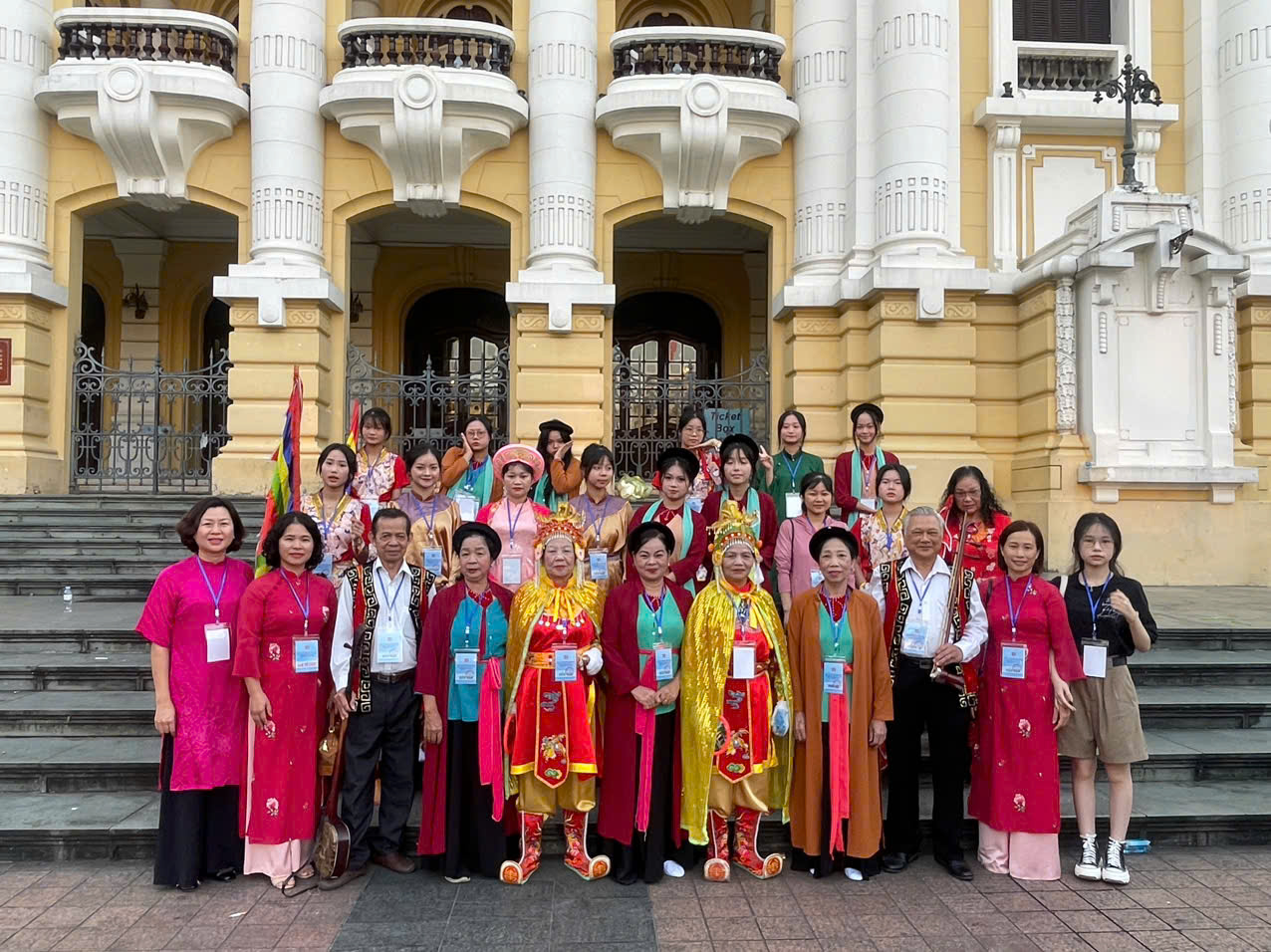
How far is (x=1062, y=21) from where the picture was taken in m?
12.8

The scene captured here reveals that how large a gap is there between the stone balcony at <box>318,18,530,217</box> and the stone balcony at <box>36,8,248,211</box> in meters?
1.48

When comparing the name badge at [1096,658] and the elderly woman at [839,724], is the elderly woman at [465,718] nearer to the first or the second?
the elderly woman at [839,724]

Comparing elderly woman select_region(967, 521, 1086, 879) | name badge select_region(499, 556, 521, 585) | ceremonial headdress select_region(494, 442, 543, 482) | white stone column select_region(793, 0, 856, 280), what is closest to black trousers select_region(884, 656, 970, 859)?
elderly woman select_region(967, 521, 1086, 879)

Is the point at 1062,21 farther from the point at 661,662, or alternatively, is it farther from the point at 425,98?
the point at 661,662

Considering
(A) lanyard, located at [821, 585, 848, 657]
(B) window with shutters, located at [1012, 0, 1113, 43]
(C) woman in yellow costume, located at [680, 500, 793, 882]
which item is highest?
(B) window with shutters, located at [1012, 0, 1113, 43]

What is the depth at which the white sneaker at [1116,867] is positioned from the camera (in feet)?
15.1

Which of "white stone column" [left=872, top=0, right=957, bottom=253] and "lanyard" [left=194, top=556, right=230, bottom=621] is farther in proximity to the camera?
"white stone column" [left=872, top=0, right=957, bottom=253]

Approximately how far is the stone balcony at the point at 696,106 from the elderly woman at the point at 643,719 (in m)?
8.59

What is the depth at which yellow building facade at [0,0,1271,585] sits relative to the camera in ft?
37.5

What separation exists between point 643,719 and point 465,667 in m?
0.93

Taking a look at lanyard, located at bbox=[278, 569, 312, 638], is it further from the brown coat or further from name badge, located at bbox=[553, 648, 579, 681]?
the brown coat

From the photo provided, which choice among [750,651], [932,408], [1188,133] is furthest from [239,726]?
[1188,133]

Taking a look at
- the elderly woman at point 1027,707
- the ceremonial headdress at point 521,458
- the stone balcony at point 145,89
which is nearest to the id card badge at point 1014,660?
the elderly woman at point 1027,707

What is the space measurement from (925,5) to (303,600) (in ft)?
35.2
